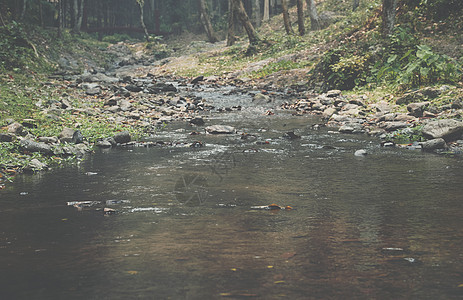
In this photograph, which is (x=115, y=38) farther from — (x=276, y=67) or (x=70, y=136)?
(x=70, y=136)

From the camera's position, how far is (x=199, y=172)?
6.14 m

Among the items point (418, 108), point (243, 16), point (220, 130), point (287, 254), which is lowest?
point (287, 254)

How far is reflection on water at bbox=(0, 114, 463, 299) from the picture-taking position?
106 inches

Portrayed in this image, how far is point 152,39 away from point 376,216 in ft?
139

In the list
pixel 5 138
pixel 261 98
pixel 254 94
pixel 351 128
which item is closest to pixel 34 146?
pixel 5 138

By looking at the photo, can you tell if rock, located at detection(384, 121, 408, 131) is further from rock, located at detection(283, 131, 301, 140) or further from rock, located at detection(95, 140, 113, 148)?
rock, located at detection(95, 140, 113, 148)

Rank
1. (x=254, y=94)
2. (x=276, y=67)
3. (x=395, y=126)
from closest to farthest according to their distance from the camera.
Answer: (x=395, y=126) → (x=254, y=94) → (x=276, y=67)

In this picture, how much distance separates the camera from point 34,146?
23.3ft

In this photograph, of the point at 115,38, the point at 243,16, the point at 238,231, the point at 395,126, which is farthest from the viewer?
the point at 115,38

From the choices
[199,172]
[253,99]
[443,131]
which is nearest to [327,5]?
[253,99]

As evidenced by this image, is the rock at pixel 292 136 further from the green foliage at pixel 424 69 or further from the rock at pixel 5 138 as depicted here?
the rock at pixel 5 138

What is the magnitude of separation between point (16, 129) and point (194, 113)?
5767 mm

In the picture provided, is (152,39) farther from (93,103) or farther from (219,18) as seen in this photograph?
(93,103)

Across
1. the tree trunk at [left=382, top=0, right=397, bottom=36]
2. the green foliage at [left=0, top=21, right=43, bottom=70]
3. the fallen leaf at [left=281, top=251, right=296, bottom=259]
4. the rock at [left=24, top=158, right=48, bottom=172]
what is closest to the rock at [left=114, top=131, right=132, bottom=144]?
the rock at [left=24, top=158, right=48, bottom=172]
